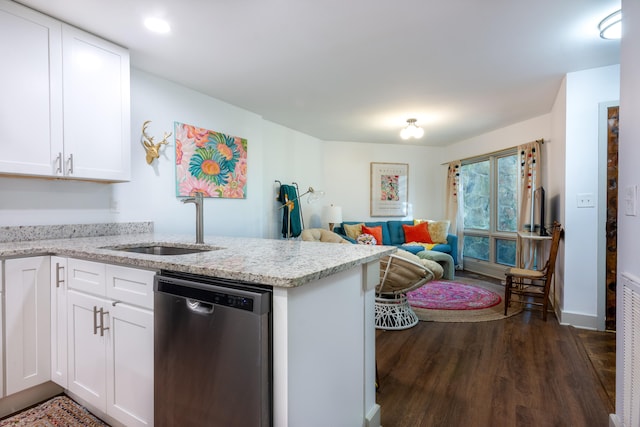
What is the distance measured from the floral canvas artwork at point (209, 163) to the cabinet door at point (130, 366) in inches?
59.2

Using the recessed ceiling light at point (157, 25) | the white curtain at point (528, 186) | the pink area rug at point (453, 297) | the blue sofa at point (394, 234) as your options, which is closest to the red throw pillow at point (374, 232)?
the blue sofa at point (394, 234)

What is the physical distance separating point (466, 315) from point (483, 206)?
2749mm

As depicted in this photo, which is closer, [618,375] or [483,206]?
[618,375]

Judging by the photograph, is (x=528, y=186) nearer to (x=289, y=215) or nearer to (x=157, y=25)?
(x=289, y=215)

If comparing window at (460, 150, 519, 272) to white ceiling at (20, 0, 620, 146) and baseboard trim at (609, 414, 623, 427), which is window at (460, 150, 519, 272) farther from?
baseboard trim at (609, 414, 623, 427)

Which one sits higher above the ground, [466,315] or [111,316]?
[111,316]

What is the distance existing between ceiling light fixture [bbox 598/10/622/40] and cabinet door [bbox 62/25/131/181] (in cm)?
325

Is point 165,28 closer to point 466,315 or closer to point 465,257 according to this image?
point 466,315

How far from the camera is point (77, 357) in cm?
174

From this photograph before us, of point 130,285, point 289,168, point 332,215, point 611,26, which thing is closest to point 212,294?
point 130,285

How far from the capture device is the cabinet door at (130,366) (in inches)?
55.4

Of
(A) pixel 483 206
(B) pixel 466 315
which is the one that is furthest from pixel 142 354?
(A) pixel 483 206

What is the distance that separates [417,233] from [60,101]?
4.96 meters

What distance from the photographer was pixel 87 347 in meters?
1.68
